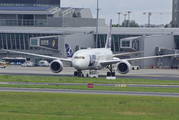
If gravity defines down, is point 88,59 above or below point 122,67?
above

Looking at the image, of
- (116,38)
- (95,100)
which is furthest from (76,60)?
(116,38)

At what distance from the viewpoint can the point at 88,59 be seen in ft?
185

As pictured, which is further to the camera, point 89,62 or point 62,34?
point 62,34

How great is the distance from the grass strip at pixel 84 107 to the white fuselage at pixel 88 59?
73.6ft

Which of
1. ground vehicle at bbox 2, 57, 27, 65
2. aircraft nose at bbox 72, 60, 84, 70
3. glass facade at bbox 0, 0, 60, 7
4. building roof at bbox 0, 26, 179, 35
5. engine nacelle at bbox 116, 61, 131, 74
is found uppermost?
glass facade at bbox 0, 0, 60, 7

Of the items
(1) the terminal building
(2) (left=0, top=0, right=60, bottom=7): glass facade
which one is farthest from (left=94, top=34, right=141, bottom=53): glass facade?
(2) (left=0, top=0, right=60, bottom=7): glass facade

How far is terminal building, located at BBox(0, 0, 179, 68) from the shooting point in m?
105

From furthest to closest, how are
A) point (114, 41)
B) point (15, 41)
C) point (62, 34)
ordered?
point (15, 41), point (114, 41), point (62, 34)

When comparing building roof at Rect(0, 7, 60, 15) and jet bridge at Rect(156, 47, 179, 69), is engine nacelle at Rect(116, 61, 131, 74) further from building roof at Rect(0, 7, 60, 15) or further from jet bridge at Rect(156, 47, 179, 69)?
building roof at Rect(0, 7, 60, 15)

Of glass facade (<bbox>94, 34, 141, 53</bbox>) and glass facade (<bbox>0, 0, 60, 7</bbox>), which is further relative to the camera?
glass facade (<bbox>0, 0, 60, 7</bbox>)

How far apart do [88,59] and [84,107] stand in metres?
30.8

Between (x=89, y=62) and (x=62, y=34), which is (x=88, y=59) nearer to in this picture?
(x=89, y=62)

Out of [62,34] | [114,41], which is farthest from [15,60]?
[114,41]

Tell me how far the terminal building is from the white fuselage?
41.1 meters
